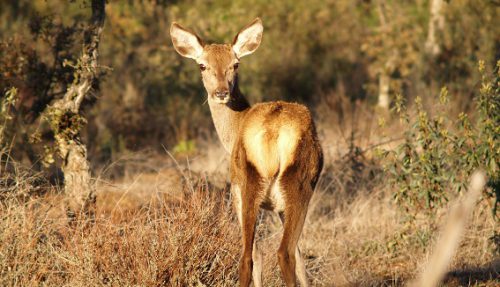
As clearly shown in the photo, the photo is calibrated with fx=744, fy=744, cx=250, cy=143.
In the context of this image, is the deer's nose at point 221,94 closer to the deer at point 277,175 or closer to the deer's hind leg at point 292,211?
the deer at point 277,175

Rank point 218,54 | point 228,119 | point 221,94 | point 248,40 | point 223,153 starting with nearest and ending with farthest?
point 221,94 → point 228,119 → point 218,54 → point 248,40 → point 223,153

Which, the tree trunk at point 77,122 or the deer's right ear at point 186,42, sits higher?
the deer's right ear at point 186,42

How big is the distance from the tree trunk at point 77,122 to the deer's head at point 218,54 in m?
0.96

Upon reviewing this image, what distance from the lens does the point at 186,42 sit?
7113 millimetres

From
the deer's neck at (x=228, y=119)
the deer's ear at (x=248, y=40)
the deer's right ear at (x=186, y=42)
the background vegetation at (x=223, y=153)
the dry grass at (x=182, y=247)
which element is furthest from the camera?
the deer's ear at (x=248, y=40)

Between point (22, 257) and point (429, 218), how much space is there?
421cm

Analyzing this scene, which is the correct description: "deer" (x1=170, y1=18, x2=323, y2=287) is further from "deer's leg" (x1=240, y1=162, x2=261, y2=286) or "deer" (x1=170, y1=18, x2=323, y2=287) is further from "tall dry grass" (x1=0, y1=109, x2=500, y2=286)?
"tall dry grass" (x1=0, y1=109, x2=500, y2=286)

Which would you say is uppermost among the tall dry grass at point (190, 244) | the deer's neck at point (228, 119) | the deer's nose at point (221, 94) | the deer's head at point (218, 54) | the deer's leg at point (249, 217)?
the deer's head at point (218, 54)

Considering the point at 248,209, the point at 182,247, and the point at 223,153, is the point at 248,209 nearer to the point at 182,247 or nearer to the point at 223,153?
the point at 182,247

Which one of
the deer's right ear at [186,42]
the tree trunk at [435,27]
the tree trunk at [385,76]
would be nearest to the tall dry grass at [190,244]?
the deer's right ear at [186,42]

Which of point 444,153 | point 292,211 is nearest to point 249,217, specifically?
point 292,211

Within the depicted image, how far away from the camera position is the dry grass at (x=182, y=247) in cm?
559

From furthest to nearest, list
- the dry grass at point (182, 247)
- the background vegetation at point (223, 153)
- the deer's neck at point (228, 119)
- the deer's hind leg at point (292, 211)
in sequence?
the deer's neck at point (228, 119)
the background vegetation at point (223, 153)
the dry grass at point (182, 247)
the deer's hind leg at point (292, 211)

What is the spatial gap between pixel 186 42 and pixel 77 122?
1.35 meters
